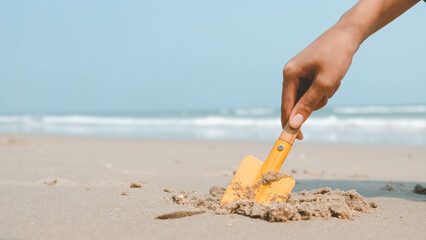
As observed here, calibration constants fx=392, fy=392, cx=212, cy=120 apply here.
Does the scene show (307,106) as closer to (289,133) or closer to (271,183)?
(289,133)

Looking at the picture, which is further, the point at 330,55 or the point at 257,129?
the point at 257,129

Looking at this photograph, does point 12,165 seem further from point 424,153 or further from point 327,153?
point 424,153

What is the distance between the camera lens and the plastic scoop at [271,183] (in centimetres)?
207

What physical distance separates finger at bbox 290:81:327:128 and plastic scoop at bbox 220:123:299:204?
0.37 feet

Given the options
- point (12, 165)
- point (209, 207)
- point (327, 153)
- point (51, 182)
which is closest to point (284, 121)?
point (209, 207)

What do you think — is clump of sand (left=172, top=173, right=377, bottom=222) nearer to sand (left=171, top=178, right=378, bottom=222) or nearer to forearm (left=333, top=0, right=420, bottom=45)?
sand (left=171, top=178, right=378, bottom=222)

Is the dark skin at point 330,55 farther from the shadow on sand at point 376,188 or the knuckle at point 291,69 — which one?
the shadow on sand at point 376,188

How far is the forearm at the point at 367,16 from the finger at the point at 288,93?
0.32 m

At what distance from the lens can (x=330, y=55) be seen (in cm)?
175

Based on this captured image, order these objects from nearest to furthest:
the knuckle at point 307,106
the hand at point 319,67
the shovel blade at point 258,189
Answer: the hand at point 319,67
the knuckle at point 307,106
the shovel blade at point 258,189

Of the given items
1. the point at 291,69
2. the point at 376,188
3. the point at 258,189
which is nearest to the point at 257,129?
the point at 376,188

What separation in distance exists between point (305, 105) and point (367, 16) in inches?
19.7

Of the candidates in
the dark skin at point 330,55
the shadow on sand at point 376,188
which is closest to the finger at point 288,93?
the dark skin at point 330,55

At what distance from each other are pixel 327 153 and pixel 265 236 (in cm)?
557
